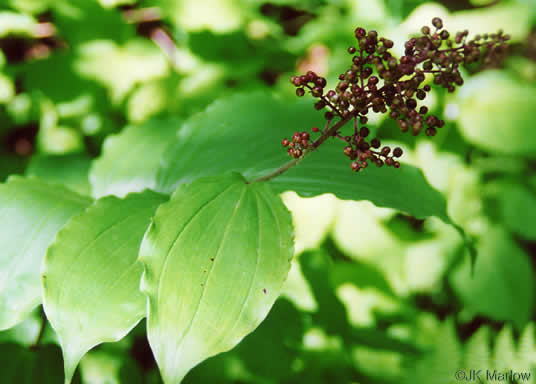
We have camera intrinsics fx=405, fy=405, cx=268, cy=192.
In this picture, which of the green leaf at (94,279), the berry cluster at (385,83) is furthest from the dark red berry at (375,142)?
the green leaf at (94,279)

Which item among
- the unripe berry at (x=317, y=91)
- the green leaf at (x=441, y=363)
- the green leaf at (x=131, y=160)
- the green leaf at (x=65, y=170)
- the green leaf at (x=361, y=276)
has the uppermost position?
the unripe berry at (x=317, y=91)

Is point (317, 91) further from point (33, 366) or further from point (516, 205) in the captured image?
point (516, 205)

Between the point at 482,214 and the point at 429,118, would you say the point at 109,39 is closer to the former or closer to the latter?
the point at 429,118

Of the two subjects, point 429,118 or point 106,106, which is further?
point 106,106

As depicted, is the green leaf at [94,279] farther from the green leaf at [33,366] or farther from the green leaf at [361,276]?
the green leaf at [361,276]

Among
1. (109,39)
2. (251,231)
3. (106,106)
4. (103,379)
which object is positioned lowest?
(103,379)

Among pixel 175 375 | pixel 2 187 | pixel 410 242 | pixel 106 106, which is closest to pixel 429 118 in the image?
pixel 175 375
